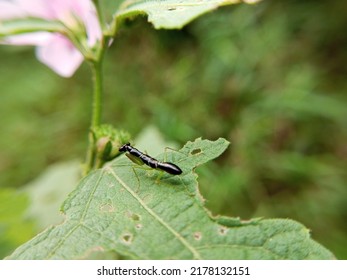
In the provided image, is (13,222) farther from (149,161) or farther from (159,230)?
(159,230)

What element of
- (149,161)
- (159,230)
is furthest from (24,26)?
(159,230)

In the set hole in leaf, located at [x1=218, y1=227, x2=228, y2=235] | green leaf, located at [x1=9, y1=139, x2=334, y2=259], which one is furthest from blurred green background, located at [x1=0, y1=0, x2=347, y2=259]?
hole in leaf, located at [x1=218, y1=227, x2=228, y2=235]

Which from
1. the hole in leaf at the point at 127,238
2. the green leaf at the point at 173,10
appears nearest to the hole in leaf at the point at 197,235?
the hole in leaf at the point at 127,238

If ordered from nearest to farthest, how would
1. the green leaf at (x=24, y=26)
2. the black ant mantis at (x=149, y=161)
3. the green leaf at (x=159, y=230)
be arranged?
1. the green leaf at (x=159, y=230)
2. the green leaf at (x=24, y=26)
3. the black ant mantis at (x=149, y=161)

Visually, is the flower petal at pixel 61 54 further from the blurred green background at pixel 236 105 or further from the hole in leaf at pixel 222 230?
the blurred green background at pixel 236 105

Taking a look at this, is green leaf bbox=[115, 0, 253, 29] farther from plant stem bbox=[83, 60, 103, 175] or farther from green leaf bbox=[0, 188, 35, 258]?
green leaf bbox=[0, 188, 35, 258]
